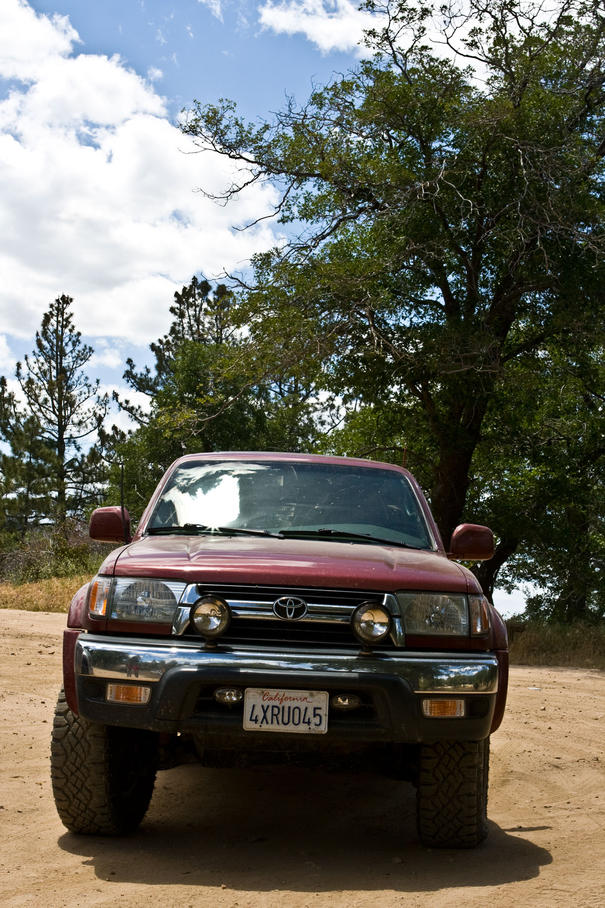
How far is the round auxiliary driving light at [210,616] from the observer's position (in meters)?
4.24

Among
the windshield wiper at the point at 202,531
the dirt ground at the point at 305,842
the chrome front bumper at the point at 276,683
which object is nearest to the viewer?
the dirt ground at the point at 305,842

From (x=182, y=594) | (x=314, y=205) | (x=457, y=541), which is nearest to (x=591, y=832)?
(x=457, y=541)

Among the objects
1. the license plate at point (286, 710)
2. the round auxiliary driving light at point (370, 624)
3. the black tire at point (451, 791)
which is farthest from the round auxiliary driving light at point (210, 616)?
the black tire at point (451, 791)

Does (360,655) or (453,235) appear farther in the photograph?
(453,235)

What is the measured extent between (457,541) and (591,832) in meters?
1.56

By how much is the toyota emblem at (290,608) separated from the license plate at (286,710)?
0.30 m

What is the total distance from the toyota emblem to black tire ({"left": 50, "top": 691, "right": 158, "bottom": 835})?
1.00m

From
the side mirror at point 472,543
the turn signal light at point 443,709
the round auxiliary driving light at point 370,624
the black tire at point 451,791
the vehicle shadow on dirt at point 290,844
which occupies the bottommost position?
the vehicle shadow on dirt at point 290,844

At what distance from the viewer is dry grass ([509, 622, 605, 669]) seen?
15.0 meters

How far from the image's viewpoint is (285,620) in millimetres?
4266

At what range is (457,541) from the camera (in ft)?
18.3

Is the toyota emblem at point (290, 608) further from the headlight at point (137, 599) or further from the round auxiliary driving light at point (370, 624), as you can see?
the headlight at point (137, 599)

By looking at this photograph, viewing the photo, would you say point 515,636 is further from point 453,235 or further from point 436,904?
point 436,904

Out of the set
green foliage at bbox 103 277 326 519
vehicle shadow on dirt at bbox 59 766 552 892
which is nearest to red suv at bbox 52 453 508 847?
vehicle shadow on dirt at bbox 59 766 552 892
